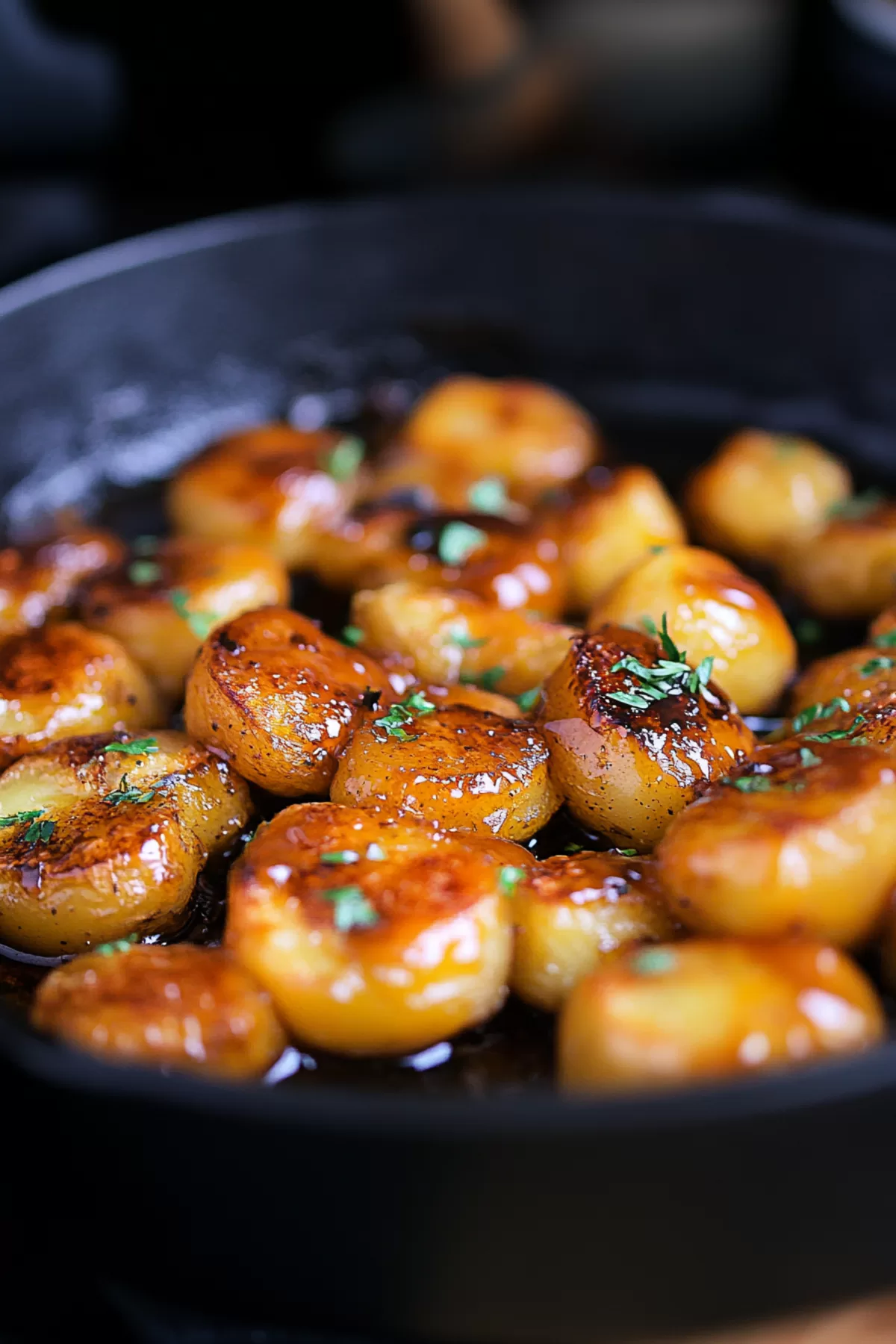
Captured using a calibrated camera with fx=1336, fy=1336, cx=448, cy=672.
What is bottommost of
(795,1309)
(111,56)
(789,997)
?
(795,1309)

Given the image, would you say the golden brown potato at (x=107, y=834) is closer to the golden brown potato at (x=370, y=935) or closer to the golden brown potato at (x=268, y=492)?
the golden brown potato at (x=370, y=935)

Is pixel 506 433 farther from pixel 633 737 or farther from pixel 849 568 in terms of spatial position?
pixel 633 737

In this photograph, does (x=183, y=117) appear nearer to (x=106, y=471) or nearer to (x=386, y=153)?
(x=386, y=153)

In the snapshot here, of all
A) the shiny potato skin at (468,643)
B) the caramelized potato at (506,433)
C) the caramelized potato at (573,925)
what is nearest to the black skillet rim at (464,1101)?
the caramelized potato at (573,925)

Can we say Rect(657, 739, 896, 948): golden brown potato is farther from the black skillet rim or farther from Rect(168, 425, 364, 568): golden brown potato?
Rect(168, 425, 364, 568): golden brown potato

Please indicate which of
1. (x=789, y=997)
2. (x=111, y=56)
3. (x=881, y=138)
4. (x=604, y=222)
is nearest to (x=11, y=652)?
(x=789, y=997)
